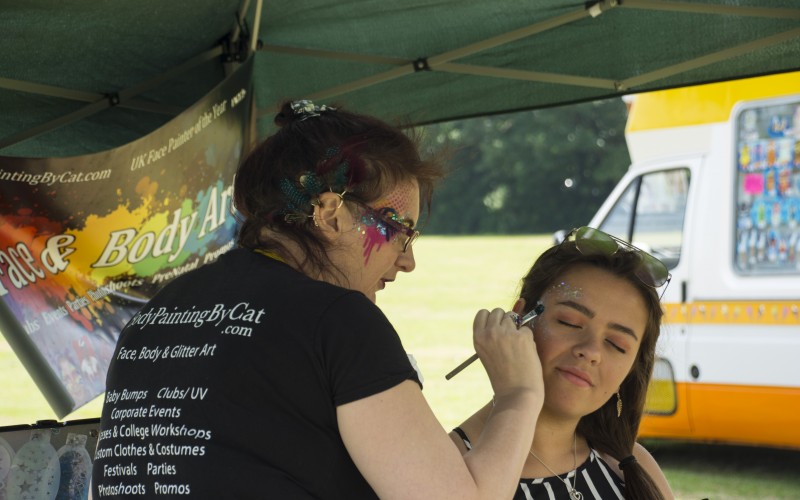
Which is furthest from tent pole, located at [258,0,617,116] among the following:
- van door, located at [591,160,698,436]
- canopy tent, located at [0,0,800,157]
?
van door, located at [591,160,698,436]

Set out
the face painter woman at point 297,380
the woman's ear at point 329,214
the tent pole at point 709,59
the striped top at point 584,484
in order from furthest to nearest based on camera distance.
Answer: the tent pole at point 709,59 < the striped top at point 584,484 < the woman's ear at point 329,214 < the face painter woman at point 297,380

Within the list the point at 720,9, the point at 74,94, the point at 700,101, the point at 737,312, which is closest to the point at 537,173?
the point at 700,101

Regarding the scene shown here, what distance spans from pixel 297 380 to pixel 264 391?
0.13 ft

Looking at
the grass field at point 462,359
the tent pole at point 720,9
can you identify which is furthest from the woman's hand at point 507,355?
the tent pole at point 720,9

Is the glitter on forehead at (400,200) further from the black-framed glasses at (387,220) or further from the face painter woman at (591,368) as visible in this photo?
the face painter woman at (591,368)

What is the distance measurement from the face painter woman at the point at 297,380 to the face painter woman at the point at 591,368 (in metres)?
0.50

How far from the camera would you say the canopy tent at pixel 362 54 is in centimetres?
286

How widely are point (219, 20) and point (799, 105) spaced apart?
3.71 meters

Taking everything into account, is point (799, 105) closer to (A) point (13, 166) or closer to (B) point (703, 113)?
(B) point (703, 113)

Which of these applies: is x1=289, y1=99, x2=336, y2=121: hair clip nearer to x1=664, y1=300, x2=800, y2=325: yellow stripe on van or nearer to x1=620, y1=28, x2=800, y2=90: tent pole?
x1=620, y1=28, x2=800, y2=90: tent pole

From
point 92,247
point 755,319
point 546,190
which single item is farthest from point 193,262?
point 546,190

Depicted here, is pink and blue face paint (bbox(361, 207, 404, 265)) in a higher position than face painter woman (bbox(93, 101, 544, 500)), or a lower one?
higher

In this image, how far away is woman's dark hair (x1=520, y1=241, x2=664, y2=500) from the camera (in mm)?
1972

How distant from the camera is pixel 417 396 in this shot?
3.90 feet
